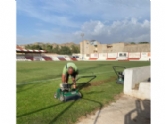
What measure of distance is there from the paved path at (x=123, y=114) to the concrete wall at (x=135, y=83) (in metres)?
0.35

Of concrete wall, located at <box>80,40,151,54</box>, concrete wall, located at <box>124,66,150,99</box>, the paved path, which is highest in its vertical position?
concrete wall, located at <box>80,40,151,54</box>

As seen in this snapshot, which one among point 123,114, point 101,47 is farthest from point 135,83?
point 101,47

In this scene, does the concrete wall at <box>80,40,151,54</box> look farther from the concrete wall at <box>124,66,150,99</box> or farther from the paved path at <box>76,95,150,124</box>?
the paved path at <box>76,95,150,124</box>

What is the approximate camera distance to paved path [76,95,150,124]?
3.37 meters

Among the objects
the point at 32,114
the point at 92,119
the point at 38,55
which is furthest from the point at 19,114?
the point at 38,55

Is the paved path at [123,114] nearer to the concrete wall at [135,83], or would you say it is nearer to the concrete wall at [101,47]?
the concrete wall at [135,83]

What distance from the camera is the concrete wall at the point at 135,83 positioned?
506 centimetres

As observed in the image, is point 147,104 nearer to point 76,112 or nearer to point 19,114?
point 76,112

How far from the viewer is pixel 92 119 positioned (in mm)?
3451

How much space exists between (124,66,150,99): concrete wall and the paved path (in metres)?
0.35

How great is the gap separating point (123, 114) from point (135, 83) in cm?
247

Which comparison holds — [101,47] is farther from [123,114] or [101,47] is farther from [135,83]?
[123,114]

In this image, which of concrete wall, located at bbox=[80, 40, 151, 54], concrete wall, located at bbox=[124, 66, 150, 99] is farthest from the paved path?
concrete wall, located at bbox=[80, 40, 151, 54]
